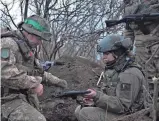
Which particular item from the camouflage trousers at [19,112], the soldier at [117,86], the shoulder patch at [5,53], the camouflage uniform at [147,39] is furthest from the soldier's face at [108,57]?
the camouflage uniform at [147,39]

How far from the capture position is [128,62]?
14.7ft

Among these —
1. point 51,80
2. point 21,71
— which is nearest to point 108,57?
point 51,80

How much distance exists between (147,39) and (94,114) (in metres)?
3.60

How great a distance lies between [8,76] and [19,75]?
135mm

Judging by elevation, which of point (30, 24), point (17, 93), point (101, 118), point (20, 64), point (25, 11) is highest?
point (25, 11)

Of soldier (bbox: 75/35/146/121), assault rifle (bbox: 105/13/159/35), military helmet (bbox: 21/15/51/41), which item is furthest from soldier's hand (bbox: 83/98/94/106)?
assault rifle (bbox: 105/13/159/35)

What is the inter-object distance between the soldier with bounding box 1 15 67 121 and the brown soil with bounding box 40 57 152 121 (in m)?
0.60

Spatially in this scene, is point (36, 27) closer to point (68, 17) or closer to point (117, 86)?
point (117, 86)

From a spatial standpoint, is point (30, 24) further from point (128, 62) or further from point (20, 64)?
point (128, 62)

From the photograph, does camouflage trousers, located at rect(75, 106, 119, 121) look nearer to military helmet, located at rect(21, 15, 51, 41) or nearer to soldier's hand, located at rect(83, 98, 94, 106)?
soldier's hand, located at rect(83, 98, 94, 106)

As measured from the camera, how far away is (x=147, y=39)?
25.4 ft

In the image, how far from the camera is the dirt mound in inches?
227

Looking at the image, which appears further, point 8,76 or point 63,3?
point 63,3

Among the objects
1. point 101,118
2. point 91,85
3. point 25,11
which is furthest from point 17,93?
point 25,11
